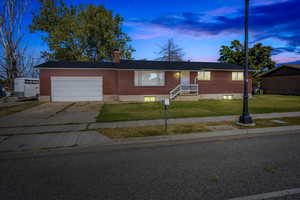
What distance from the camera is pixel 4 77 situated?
83.9 feet

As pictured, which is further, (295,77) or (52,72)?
(295,77)

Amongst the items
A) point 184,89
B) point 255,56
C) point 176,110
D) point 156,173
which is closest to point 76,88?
point 176,110

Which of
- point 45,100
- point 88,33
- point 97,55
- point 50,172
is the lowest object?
point 50,172

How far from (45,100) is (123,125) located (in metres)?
12.9

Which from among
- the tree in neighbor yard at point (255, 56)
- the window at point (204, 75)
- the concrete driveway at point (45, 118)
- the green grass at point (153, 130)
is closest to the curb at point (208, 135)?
the green grass at point (153, 130)

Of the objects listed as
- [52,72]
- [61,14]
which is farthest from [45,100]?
[61,14]

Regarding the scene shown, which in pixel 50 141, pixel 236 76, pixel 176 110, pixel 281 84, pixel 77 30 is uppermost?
pixel 77 30

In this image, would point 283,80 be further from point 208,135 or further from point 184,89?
point 208,135

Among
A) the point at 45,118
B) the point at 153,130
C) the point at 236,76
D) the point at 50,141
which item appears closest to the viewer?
the point at 50,141

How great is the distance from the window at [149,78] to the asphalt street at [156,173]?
13.1 meters

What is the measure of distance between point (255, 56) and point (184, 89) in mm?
21531

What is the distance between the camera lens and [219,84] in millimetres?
19359

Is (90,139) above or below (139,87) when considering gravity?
below

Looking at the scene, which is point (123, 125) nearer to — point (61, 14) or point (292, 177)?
point (292, 177)
